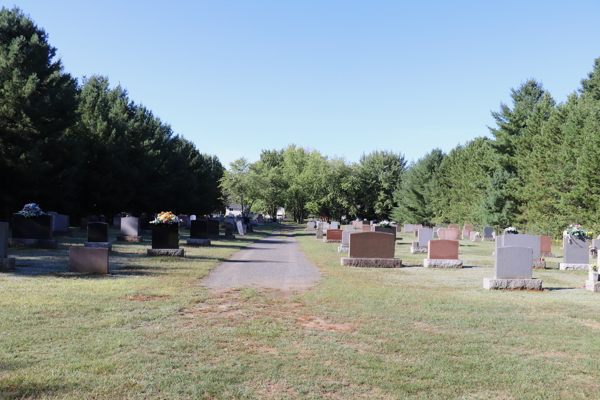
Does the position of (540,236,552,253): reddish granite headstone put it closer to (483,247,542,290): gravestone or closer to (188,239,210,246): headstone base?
(483,247,542,290): gravestone

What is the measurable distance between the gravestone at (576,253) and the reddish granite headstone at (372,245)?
257 inches

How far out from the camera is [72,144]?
3141cm

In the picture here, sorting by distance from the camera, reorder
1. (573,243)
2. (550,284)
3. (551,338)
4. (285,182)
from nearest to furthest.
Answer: (551,338) → (550,284) → (573,243) → (285,182)

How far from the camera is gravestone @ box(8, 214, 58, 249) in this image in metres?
18.7

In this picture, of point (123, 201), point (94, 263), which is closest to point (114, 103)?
point (123, 201)

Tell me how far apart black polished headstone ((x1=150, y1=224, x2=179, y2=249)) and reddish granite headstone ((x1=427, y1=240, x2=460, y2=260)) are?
9.26 meters

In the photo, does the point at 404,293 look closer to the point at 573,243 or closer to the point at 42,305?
the point at 42,305

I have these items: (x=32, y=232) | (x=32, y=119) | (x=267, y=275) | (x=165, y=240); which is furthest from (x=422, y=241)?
(x=32, y=119)

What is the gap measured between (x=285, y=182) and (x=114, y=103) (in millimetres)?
45690

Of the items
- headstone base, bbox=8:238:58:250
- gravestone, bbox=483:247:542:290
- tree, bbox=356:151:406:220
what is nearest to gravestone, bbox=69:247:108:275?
headstone base, bbox=8:238:58:250

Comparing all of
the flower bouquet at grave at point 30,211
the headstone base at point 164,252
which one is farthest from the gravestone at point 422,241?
the flower bouquet at grave at point 30,211

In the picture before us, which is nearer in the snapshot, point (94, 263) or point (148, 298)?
point (148, 298)

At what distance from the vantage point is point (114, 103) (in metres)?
46.4

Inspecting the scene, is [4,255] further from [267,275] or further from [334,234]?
[334,234]
